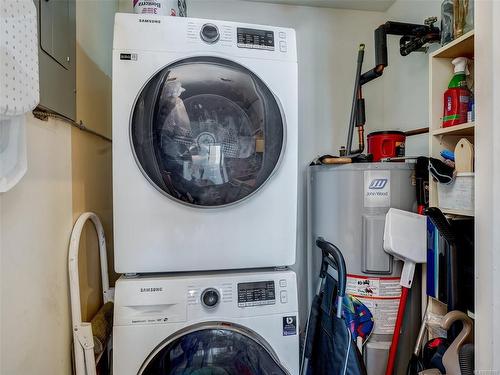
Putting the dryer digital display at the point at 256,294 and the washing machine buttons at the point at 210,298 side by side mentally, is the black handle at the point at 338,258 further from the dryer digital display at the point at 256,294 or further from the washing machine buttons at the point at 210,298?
the washing machine buttons at the point at 210,298

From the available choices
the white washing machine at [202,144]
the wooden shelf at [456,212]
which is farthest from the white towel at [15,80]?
the wooden shelf at [456,212]

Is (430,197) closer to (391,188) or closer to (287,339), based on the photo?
(391,188)

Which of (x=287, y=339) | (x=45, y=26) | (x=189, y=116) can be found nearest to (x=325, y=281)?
(x=287, y=339)

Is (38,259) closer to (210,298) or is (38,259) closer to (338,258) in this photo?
(210,298)

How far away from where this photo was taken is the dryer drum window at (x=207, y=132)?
1.00 metres

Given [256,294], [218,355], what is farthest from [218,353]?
[256,294]

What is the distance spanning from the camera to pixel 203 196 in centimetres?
103

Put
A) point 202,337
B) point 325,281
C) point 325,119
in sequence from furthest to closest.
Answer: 1. point 325,119
2. point 325,281
3. point 202,337

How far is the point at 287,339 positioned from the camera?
3.33 feet

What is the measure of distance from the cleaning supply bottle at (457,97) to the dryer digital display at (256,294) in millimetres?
918

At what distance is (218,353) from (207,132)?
751 mm

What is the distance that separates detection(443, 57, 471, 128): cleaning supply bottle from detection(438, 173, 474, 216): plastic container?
0.74 ft

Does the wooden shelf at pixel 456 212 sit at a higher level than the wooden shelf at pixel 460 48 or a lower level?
lower

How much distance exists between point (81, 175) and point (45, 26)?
0.54 metres
